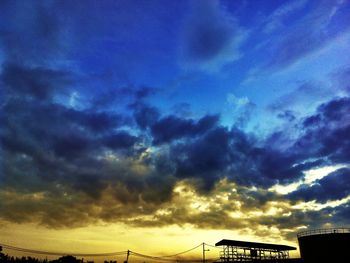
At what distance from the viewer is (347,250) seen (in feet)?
156

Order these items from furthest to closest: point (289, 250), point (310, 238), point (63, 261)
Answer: point (63, 261) < point (289, 250) < point (310, 238)

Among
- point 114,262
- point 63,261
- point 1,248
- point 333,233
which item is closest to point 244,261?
point 333,233

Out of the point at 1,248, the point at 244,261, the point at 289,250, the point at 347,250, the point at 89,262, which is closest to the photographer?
the point at 347,250

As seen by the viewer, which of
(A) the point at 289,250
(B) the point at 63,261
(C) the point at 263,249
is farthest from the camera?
(B) the point at 63,261

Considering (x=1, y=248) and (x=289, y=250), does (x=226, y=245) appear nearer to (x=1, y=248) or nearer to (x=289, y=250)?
(x=289, y=250)

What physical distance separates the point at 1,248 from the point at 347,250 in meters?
85.3

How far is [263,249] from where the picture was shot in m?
63.2

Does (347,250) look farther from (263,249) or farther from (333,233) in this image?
(263,249)

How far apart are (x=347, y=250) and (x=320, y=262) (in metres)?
4.51

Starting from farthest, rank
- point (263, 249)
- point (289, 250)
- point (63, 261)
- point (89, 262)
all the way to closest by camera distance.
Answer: point (63, 261), point (89, 262), point (289, 250), point (263, 249)

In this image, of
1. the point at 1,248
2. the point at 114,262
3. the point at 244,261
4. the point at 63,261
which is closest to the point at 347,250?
the point at 244,261

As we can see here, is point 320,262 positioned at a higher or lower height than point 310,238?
lower

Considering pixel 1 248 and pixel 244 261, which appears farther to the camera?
pixel 1 248

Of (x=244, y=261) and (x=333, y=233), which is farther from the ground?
(x=333, y=233)
